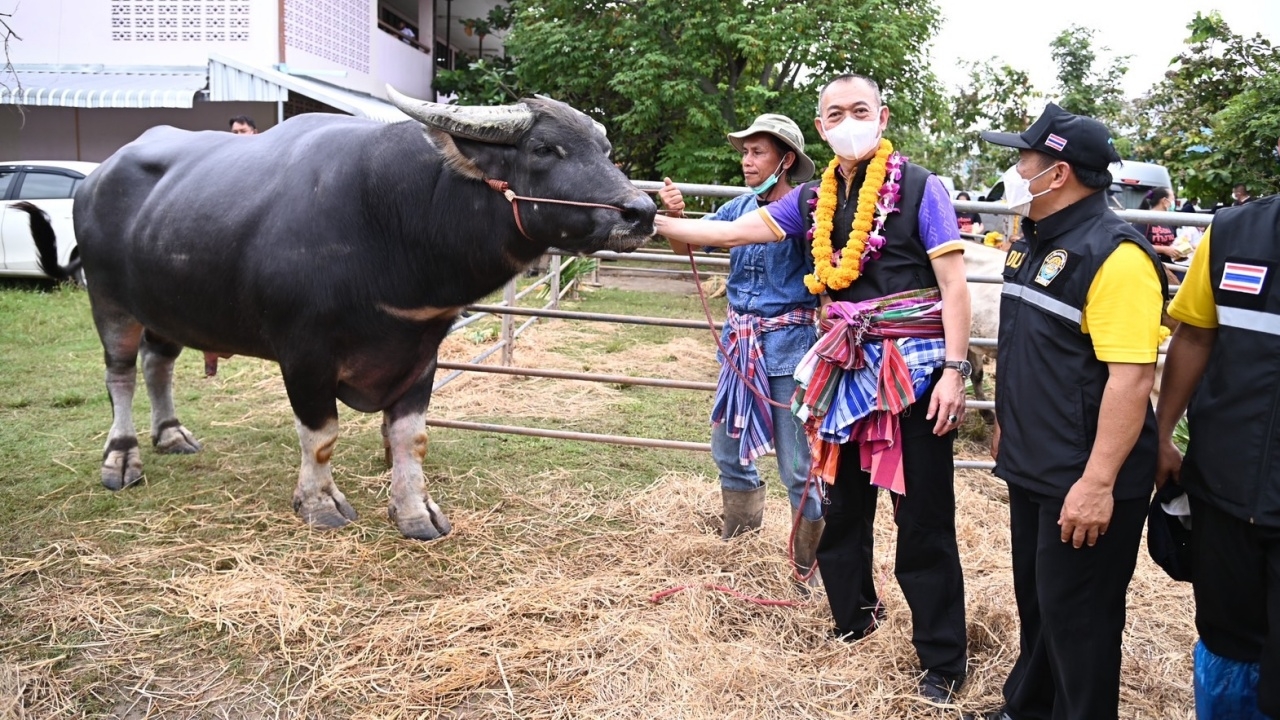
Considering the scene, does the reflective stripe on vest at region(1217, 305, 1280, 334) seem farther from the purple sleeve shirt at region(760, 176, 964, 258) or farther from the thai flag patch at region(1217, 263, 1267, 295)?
the purple sleeve shirt at region(760, 176, 964, 258)

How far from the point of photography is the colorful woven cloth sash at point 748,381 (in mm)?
3348

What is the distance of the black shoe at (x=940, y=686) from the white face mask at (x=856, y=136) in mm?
1539

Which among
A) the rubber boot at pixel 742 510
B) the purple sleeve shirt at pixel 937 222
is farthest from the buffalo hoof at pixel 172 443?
the purple sleeve shirt at pixel 937 222

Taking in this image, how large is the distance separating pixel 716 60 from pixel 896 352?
46.8 feet

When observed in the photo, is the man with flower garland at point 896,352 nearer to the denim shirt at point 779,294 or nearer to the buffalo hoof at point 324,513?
the denim shirt at point 779,294

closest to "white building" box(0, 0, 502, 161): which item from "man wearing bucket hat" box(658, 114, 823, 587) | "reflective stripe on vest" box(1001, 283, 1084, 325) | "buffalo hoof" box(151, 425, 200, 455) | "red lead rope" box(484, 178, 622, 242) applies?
"buffalo hoof" box(151, 425, 200, 455)

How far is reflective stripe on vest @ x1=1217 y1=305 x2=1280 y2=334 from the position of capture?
1958 millimetres

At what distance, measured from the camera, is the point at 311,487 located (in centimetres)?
404

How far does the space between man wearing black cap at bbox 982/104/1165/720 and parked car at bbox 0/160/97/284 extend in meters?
10.2

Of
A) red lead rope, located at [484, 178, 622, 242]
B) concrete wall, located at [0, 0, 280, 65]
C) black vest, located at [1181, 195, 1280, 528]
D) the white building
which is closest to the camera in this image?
black vest, located at [1181, 195, 1280, 528]

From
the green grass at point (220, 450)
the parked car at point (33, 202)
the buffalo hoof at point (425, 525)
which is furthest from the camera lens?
the parked car at point (33, 202)

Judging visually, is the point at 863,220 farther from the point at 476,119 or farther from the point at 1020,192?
the point at 476,119

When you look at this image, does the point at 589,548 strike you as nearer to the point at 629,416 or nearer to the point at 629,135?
the point at 629,416

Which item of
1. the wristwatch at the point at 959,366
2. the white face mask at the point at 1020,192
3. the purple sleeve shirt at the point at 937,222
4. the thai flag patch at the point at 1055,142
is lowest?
the wristwatch at the point at 959,366
